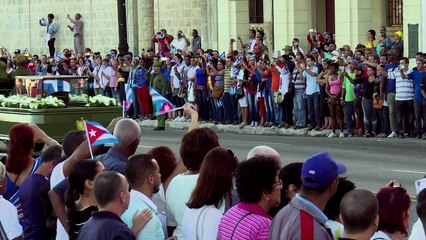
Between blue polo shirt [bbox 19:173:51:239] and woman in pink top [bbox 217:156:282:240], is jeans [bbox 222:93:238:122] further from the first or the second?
woman in pink top [bbox 217:156:282:240]

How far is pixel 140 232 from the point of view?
28.1 ft

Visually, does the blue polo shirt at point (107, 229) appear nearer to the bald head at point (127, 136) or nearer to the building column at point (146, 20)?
the bald head at point (127, 136)

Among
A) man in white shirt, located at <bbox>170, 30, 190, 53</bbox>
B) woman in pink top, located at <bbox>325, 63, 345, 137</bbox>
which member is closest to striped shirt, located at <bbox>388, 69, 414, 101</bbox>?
woman in pink top, located at <bbox>325, 63, 345, 137</bbox>

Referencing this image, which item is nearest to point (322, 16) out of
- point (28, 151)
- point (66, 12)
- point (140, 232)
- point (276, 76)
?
point (276, 76)

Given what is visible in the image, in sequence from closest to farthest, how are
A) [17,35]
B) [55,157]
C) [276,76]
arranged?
[55,157], [276,76], [17,35]

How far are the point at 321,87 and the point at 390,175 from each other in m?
8.23

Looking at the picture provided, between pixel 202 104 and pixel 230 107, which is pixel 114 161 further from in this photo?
pixel 202 104

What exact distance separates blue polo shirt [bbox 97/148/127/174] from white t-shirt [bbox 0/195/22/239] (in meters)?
1.06

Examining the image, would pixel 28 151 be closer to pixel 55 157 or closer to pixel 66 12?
pixel 55 157

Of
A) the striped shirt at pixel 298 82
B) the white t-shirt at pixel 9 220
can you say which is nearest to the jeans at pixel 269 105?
the striped shirt at pixel 298 82

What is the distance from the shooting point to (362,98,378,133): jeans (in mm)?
27281

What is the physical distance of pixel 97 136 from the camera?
10555mm

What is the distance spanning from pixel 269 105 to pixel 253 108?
0.67m

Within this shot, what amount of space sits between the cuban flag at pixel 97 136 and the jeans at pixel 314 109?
18.2 m
